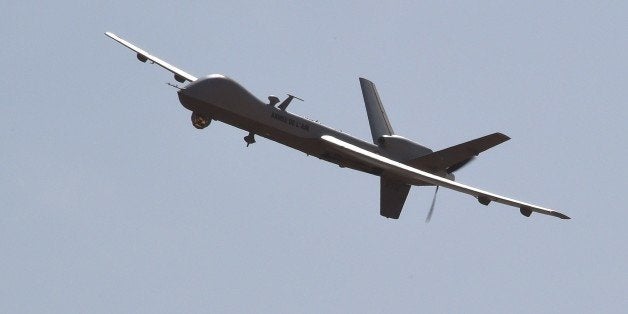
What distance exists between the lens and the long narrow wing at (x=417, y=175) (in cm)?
6612

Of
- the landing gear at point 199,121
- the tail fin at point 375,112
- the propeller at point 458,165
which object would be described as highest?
the tail fin at point 375,112

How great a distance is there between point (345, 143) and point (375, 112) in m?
8.38

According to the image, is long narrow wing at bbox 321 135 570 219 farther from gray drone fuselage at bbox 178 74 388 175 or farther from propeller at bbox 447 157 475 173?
propeller at bbox 447 157 475 173

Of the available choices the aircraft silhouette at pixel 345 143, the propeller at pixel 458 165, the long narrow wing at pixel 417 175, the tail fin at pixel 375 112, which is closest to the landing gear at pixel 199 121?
the aircraft silhouette at pixel 345 143

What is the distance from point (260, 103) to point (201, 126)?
3914mm

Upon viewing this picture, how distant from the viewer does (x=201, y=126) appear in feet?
231

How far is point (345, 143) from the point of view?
231ft

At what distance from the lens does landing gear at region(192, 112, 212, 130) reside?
69.8m

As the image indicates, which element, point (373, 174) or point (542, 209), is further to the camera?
point (373, 174)

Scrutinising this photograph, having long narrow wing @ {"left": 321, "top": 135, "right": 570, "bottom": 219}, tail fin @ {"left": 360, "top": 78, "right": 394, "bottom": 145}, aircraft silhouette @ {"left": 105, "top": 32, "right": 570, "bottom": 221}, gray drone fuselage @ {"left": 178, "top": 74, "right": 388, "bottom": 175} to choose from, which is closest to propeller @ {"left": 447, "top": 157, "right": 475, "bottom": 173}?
aircraft silhouette @ {"left": 105, "top": 32, "right": 570, "bottom": 221}

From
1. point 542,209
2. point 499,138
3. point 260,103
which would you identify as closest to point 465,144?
point 499,138

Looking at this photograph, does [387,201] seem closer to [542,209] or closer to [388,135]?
[388,135]

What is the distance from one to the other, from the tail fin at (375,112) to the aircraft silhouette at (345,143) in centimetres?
14

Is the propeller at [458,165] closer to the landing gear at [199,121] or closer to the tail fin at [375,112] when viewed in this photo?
the tail fin at [375,112]
